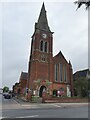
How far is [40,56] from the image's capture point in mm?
59312

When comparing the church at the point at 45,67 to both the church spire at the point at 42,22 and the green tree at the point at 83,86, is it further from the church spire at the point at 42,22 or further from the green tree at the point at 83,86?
the green tree at the point at 83,86

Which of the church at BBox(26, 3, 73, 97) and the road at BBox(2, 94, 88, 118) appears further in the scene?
the church at BBox(26, 3, 73, 97)

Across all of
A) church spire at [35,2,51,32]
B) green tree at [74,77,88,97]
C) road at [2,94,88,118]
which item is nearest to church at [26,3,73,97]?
church spire at [35,2,51,32]

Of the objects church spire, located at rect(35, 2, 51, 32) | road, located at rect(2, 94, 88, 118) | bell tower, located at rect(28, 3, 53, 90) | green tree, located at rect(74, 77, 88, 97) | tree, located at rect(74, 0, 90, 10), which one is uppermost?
church spire, located at rect(35, 2, 51, 32)

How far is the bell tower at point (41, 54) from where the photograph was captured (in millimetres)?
57250

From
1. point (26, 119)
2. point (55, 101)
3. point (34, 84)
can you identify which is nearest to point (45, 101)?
point (55, 101)

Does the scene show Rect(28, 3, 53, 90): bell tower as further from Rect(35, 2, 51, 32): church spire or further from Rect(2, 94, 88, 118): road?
Rect(2, 94, 88, 118): road

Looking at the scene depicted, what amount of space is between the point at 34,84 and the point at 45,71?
5.19 metres

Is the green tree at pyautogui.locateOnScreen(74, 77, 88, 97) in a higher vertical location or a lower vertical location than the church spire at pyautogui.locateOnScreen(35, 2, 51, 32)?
lower

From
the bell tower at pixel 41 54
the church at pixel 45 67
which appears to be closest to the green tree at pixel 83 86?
the church at pixel 45 67

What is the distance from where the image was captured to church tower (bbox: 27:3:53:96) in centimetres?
5659

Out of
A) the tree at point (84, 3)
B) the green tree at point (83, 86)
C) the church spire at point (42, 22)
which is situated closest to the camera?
the tree at point (84, 3)

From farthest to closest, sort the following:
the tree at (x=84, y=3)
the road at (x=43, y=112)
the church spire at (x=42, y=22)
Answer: the church spire at (x=42, y=22) → the road at (x=43, y=112) → the tree at (x=84, y=3)

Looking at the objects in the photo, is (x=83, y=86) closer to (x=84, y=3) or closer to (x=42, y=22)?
(x=42, y=22)
